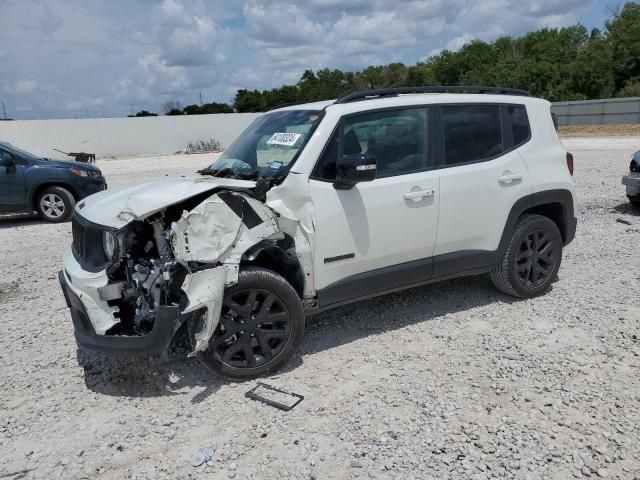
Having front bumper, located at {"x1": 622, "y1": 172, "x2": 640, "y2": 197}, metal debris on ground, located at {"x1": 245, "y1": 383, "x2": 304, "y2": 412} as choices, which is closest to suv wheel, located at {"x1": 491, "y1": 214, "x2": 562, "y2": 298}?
metal debris on ground, located at {"x1": 245, "y1": 383, "x2": 304, "y2": 412}

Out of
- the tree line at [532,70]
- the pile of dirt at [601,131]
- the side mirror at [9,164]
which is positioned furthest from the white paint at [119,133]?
the side mirror at [9,164]

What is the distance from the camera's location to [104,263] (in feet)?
11.7

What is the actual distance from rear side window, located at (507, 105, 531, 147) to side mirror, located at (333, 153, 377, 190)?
1803 millimetres

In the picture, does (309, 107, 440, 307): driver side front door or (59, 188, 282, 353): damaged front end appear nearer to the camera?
(59, 188, 282, 353): damaged front end

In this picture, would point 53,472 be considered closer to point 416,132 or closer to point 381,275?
point 381,275

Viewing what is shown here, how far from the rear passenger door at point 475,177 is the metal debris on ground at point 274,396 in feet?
5.53

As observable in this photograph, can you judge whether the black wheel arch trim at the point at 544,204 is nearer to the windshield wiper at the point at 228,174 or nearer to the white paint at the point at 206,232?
the windshield wiper at the point at 228,174

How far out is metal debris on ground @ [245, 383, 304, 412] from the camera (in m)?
3.52

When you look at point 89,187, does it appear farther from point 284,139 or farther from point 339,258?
point 339,258

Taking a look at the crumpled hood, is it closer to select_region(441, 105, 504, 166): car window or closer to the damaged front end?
the damaged front end

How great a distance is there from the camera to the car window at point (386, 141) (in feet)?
13.3

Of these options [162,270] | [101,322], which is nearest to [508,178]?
[162,270]

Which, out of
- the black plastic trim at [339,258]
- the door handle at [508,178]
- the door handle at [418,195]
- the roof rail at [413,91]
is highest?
the roof rail at [413,91]

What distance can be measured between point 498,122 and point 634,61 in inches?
2150
